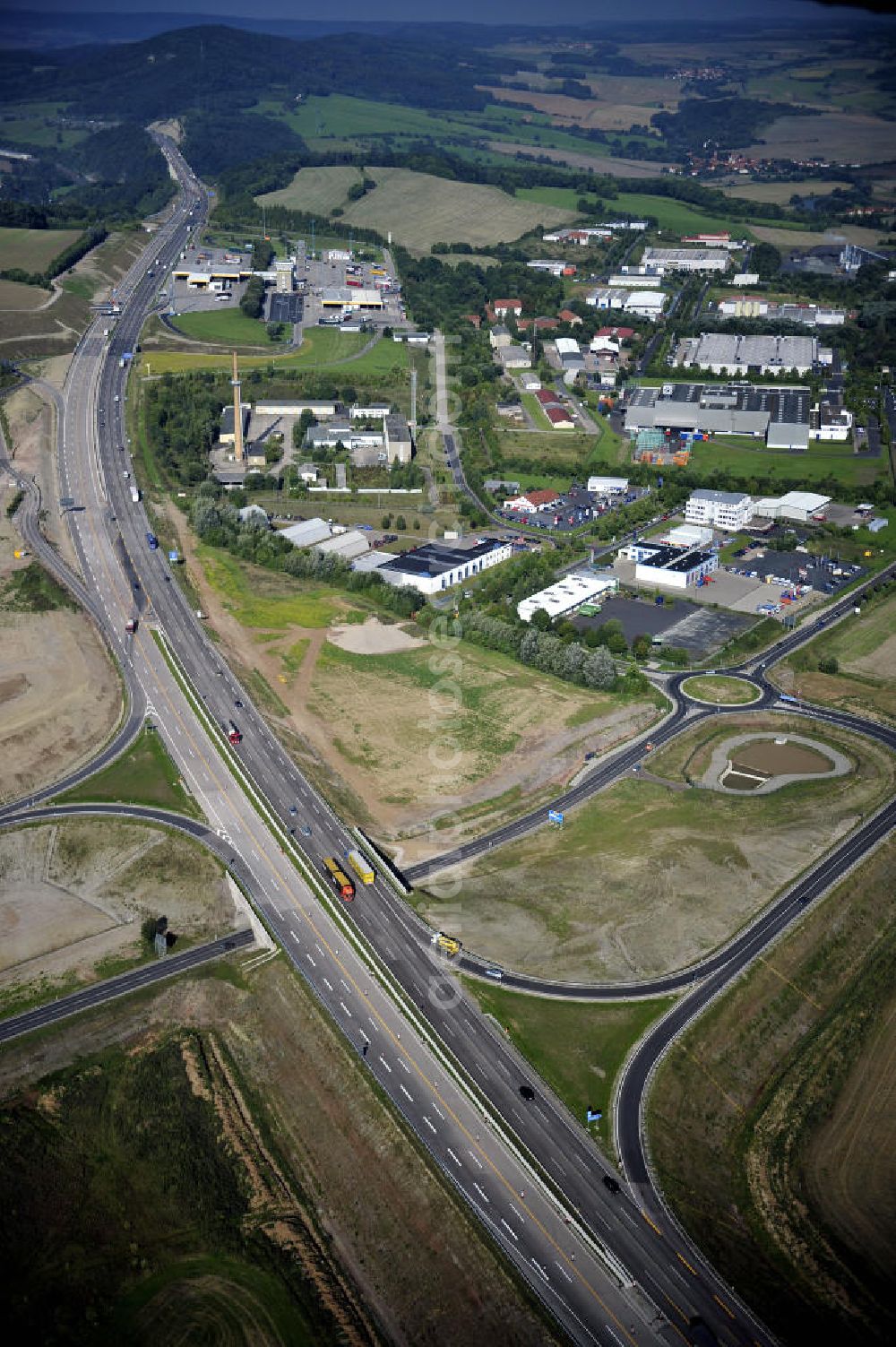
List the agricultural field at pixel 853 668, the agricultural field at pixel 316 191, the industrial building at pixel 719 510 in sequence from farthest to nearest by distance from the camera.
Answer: the agricultural field at pixel 316 191 → the industrial building at pixel 719 510 → the agricultural field at pixel 853 668

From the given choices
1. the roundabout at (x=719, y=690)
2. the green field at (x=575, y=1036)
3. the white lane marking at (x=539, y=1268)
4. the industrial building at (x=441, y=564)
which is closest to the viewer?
the white lane marking at (x=539, y=1268)

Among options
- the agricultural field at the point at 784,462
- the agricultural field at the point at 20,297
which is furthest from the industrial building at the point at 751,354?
the agricultural field at the point at 20,297

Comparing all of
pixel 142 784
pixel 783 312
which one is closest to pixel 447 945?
pixel 142 784

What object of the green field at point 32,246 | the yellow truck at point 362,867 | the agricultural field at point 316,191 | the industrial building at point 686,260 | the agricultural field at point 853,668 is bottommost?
the agricultural field at point 853,668

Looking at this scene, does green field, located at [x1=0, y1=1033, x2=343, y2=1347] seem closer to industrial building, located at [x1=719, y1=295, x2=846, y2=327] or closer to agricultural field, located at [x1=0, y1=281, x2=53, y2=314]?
agricultural field, located at [x1=0, y1=281, x2=53, y2=314]

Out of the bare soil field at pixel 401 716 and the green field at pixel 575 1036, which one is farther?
the bare soil field at pixel 401 716

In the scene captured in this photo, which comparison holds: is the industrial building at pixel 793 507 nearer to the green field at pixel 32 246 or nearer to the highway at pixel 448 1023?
the highway at pixel 448 1023

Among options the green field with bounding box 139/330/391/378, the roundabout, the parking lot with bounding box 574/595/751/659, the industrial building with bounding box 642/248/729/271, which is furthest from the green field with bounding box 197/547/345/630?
the industrial building with bounding box 642/248/729/271
